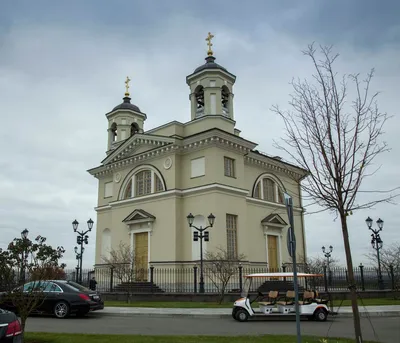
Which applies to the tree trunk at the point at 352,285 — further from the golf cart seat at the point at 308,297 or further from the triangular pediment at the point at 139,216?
the triangular pediment at the point at 139,216

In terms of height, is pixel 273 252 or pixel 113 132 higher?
pixel 113 132

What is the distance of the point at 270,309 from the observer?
15.0 metres

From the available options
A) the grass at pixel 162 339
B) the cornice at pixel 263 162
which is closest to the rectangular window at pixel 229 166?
the cornice at pixel 263 162

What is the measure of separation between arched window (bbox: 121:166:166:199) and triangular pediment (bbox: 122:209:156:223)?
1512 millimetres

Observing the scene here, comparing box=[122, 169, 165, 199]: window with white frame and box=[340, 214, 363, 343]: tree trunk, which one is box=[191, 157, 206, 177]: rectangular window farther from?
box=[340, 214, 363, 343]: tree trunk

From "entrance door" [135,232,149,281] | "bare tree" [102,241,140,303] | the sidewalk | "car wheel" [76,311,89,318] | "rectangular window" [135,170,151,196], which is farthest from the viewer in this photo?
"rectangular window" [135,170,151,196]

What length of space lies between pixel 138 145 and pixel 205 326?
20.7 m

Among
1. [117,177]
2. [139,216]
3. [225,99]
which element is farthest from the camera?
[117,177]

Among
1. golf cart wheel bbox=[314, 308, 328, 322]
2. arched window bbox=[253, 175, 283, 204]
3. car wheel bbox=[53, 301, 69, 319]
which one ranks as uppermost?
arched window bbox=[253, 175, 283, 204]

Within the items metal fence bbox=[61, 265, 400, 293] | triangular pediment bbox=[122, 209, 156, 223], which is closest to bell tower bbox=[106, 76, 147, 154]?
triangular pediment bbox=[122, 209, 156, 223]

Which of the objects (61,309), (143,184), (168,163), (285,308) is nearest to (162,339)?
(285,308)

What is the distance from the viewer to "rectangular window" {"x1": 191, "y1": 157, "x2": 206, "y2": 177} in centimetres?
2849

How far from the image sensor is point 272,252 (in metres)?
32.0

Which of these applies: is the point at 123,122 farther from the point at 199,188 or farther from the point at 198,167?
the point at 199,188
